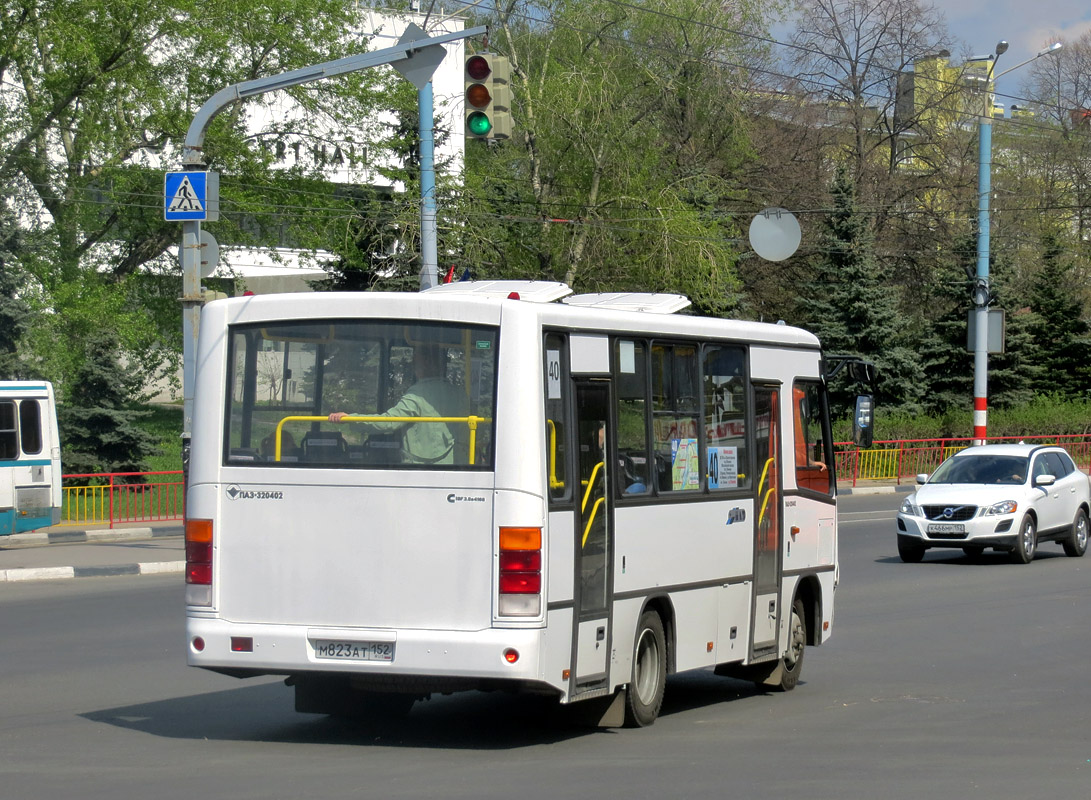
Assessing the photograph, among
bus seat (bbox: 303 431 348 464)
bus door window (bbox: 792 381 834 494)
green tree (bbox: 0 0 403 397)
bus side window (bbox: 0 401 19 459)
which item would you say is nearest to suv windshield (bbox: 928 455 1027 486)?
bus door window (bbox: 792 381 834 494)

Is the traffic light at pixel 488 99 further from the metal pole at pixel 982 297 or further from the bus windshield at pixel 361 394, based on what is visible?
the metal pole at pixel 982 297

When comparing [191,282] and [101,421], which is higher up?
[191,282]

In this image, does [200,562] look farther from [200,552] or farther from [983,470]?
[983,470]

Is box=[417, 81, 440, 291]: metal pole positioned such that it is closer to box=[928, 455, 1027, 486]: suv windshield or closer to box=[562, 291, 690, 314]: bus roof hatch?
box=[928, 455, 1027, 486]: suv windshield

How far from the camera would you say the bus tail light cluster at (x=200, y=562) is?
27.4 ft

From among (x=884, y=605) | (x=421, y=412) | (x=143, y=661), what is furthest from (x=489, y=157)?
(x=421, y=412)

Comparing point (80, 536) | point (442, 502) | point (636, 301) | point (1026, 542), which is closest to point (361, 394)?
point (442, 502)

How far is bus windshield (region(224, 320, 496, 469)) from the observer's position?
319 inches

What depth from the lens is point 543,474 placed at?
796cm

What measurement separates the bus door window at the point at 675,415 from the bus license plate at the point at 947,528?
12551 mm

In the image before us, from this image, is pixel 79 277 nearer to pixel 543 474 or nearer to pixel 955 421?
pixel 955 421

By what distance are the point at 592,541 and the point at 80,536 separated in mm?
19352

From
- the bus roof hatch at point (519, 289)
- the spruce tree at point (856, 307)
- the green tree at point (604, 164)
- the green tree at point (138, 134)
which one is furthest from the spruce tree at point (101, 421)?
the bus roof hatch at point (519, 289)

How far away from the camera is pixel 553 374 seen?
8.27 m
